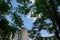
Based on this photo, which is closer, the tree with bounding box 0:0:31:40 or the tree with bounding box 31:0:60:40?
the tree with bounding box 0:0:31:40

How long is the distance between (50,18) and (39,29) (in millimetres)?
2139

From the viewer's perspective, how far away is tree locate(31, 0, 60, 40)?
678 inches

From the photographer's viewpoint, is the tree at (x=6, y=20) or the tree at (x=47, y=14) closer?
the tree at (x=6, y=20)

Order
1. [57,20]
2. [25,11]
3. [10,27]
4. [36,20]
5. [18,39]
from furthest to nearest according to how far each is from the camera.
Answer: [18,39] → [36,20] → [57,20] → [25,11] → [10,27]

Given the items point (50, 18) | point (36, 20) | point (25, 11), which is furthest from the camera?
point (36, 20)

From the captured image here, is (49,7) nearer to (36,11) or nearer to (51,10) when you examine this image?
(51,10)

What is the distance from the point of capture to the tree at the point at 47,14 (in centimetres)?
1721

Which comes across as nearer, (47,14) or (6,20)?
(6,20)

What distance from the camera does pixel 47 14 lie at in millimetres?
18062

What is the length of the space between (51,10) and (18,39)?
1323 centimetres

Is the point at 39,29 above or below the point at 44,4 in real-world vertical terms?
below

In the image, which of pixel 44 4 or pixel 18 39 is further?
pixel 18 39

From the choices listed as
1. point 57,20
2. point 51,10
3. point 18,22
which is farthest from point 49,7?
point 18,22

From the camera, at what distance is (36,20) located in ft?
63.0
